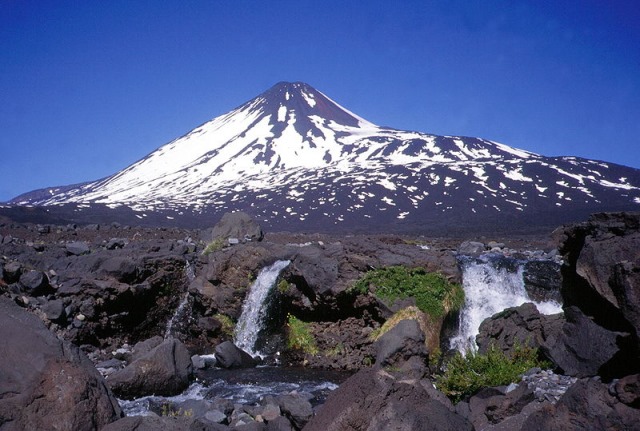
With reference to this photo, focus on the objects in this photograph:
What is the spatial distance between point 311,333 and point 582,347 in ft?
24.9

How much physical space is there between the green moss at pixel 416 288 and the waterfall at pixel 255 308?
292 cm

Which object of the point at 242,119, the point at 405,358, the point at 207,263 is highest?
the point at 242,119

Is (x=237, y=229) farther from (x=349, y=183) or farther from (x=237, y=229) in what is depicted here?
(x=349, y=183)

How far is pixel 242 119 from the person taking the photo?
11425cm

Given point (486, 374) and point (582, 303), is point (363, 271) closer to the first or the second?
point (486, 374)

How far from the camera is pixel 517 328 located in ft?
30.7

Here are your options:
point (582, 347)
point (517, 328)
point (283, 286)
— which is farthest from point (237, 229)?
point (582, 347)

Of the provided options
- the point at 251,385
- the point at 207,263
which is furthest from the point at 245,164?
the point at 251,385

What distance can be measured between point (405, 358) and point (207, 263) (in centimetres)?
789

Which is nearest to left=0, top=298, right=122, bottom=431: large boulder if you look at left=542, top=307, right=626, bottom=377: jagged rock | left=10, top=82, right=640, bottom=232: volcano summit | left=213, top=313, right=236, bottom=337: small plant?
left=542, top=307, right=626, bottom=377: jagged rock

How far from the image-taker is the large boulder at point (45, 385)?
4.52m

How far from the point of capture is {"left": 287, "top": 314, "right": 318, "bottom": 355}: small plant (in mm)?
11820

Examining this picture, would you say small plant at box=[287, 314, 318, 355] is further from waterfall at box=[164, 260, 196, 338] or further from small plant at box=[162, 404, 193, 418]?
small plant at box=[162, 404, 193, 418]

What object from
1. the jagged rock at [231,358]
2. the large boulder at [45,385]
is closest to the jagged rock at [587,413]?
the large boulder at [45,385]
